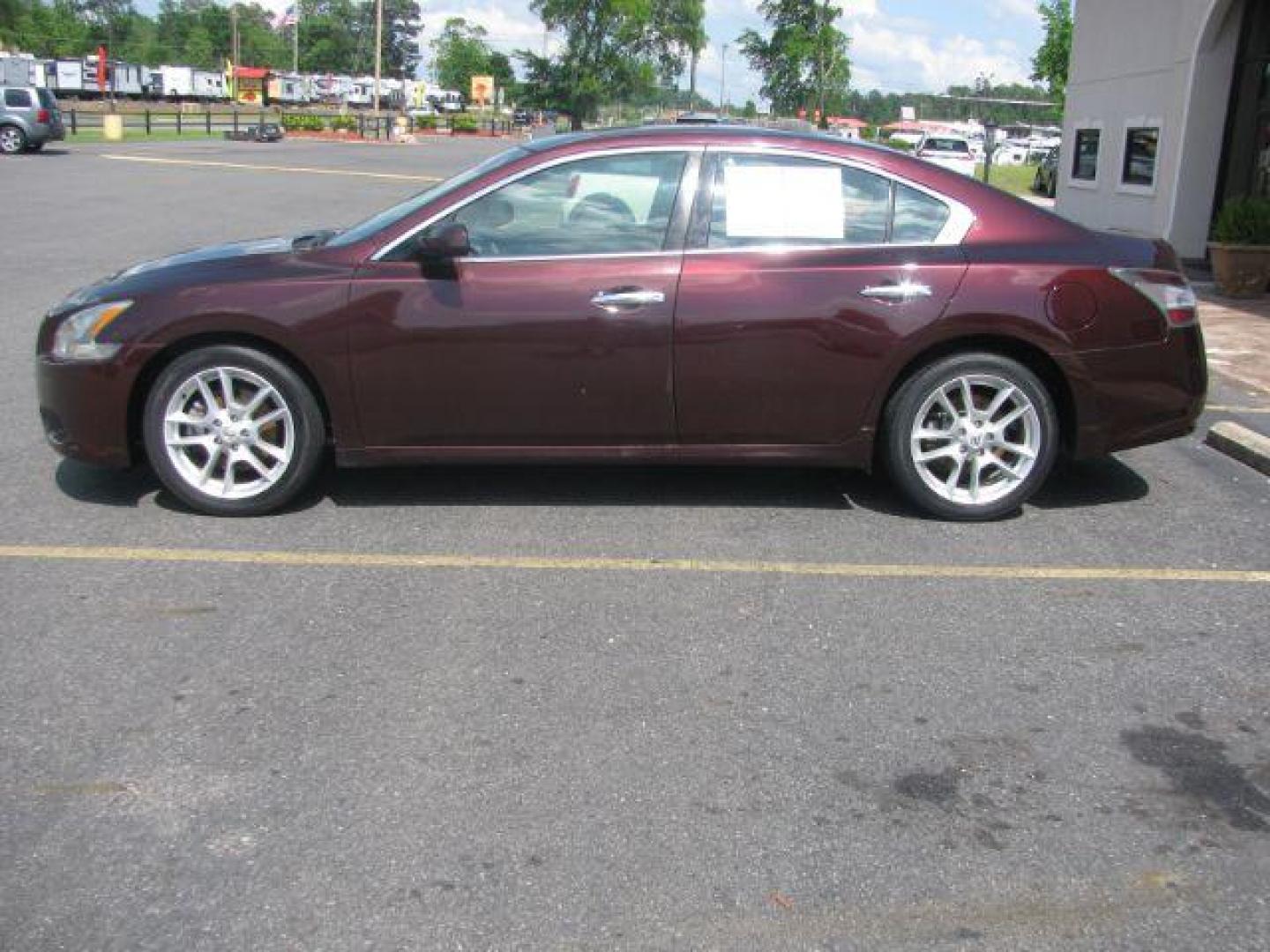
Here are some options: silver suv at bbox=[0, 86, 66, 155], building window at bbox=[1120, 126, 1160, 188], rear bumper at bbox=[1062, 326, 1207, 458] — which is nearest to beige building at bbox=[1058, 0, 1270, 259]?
building window at bbox=[1120, 126, 1160, 188]

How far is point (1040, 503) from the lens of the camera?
5.94m

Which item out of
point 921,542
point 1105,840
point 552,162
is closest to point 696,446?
point 921,542

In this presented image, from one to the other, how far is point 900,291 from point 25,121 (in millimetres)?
33550

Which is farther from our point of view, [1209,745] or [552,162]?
[552,162]

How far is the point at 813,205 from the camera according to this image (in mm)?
5430

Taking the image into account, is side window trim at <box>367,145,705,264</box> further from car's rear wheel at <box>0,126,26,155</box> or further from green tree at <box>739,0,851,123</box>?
green tree at <box>739,0,851,123</box>

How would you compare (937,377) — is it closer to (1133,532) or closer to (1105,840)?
(1133,532)

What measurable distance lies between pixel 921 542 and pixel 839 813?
2257 mm

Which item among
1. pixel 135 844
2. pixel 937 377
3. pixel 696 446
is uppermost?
pixel 937 377

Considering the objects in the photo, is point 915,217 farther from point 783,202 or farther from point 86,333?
point 86,333

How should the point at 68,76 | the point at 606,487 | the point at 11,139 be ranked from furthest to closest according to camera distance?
the point at 68,76 < the point at 11,139 < the point at 606,487

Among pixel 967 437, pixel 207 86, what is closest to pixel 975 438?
pixel 967 437

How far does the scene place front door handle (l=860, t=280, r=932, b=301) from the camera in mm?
5312

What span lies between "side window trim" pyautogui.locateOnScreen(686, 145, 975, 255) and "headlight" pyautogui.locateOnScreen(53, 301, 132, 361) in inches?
96.9
